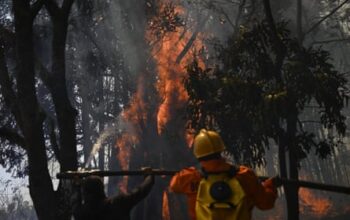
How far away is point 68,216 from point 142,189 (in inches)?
156

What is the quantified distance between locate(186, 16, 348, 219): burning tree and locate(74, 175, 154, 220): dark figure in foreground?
345 centimetres

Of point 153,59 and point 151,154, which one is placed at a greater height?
point 153,59

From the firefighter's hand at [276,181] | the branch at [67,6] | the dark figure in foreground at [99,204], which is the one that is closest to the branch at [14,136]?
the branch at [67,6]

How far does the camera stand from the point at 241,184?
3.71m

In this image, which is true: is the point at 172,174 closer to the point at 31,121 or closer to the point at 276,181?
the point at 276,181

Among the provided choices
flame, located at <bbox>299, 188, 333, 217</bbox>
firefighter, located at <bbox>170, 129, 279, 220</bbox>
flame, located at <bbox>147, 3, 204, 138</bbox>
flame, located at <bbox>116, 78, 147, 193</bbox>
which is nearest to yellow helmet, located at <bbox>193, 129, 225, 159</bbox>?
firefighter, located at <bbox>170, 129, 279, 220</bbox>

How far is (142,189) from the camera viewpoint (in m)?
4.79

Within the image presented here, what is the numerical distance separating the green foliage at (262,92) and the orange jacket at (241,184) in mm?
3518

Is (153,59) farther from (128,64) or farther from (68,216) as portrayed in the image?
(68,216)

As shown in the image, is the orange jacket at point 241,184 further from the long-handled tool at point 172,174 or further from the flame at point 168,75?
the flame at point 168,75

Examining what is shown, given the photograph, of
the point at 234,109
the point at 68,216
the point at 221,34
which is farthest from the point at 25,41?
the point at 221,34

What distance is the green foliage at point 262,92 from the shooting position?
7.53m

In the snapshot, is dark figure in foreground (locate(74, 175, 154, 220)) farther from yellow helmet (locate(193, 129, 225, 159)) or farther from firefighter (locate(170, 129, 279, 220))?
yellow helmet (locate(193, 129, 225, 159))

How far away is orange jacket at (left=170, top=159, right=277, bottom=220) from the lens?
3.74 metres
